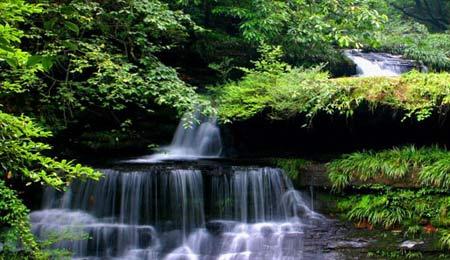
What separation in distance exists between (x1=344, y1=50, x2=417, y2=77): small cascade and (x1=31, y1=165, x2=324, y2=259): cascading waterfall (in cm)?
614

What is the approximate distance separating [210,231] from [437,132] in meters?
3.71

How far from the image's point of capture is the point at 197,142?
903 cm

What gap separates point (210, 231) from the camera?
6562mm

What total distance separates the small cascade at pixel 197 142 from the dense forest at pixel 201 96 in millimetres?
298

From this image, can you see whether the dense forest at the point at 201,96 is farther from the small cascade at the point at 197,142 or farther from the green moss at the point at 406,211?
the small cascade at the point at 197,142

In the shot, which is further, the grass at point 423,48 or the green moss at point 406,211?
the grass at point 423,48

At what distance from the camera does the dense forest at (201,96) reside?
603cm

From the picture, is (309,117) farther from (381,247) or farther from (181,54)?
(181,54)

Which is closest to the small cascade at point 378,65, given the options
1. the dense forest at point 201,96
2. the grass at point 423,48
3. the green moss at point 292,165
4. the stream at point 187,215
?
the grass at point 423,48

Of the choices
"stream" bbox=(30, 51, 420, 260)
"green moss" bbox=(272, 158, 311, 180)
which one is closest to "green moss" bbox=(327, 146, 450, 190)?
"green moss" bbox=(272, 158, 311, 180)

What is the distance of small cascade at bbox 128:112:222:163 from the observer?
887cm

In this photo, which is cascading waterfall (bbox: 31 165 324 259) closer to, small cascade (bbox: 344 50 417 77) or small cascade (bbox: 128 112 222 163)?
small cascade (bbox: 128 112 222 163)

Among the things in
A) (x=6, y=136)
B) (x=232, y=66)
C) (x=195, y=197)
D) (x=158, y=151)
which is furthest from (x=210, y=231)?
(x=232, y=66)

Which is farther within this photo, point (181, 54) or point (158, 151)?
point (181, 54)
